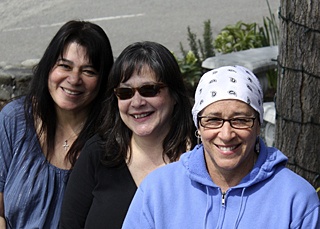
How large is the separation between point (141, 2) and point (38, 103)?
7.77 meters

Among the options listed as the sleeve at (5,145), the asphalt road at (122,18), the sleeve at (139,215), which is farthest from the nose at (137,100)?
the asphalt road at (122,18)

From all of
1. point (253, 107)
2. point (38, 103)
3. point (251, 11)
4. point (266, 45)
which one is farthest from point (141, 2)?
point (253, 107)

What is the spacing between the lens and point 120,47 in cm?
1004

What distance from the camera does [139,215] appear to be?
3.07 metres

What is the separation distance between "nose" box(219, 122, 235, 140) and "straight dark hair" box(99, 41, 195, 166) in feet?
2.46

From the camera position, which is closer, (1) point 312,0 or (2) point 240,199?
(2) point 240,199

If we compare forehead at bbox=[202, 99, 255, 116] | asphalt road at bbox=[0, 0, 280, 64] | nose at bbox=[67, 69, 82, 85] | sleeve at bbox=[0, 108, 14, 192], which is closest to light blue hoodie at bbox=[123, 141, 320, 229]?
forehead at bbox=[202, 99, 255, 116]

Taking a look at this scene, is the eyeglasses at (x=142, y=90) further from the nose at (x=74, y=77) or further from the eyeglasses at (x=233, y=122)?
the eyeglasses at (x=233, y=122)

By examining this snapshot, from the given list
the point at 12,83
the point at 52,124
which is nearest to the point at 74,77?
the point at 52,124

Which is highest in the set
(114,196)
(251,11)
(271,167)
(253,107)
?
(253,107)

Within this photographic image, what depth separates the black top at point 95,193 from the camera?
3.57 m

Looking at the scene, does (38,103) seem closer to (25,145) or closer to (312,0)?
(25,145)

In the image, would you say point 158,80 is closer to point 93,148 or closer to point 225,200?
point 93,148

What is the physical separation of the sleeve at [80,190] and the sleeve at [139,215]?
57 centimetres
